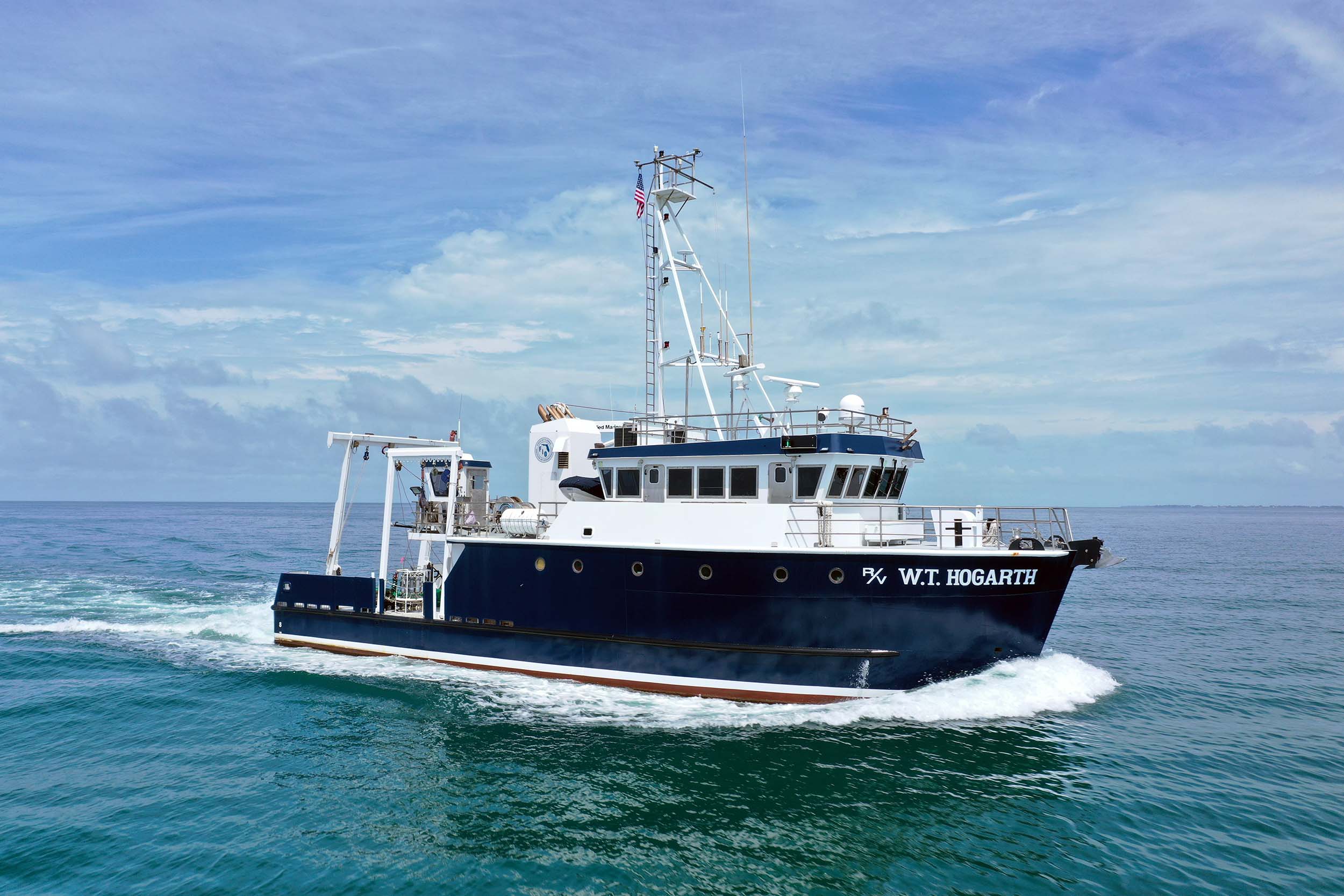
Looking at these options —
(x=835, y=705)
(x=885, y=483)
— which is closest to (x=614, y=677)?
(x=835, y=705)

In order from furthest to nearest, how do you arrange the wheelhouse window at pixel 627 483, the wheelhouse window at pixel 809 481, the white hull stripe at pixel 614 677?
the wheelhouse window at pixel 627 483 < the wheelhouse window at pixel 809 481 < the white hull stripe at pixel 614 677

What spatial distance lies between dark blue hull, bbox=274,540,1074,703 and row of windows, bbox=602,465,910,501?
5.75ft

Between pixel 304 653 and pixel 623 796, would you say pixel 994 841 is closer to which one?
pixel 623 796

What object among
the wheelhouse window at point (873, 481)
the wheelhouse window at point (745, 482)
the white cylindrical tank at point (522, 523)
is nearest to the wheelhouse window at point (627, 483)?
the white cylindrical tank at point (522, 523)

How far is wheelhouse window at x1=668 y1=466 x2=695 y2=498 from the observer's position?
17734mm

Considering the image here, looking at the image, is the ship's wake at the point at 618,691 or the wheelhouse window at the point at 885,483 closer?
the ship's wake at the point at 618,691

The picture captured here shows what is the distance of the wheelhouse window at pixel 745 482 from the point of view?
17.1 metres

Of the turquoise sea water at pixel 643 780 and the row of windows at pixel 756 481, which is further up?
the row of windows at pixel 756 481

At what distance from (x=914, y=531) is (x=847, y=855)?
26.1 ft

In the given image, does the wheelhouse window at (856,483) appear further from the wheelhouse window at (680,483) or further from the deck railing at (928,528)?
the wheelhouse window at (680,483)

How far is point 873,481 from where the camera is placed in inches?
693

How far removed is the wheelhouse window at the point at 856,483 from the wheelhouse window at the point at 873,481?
148 mm

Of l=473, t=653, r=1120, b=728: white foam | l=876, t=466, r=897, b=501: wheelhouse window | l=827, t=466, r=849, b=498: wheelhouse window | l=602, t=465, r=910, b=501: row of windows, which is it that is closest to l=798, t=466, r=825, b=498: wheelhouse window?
l=602, t=465, r=910, b=501: row of windows

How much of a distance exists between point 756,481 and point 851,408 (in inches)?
115
